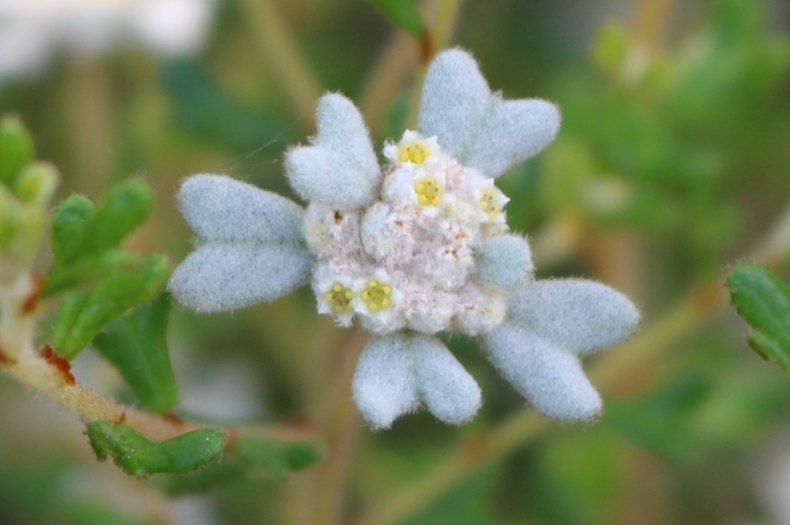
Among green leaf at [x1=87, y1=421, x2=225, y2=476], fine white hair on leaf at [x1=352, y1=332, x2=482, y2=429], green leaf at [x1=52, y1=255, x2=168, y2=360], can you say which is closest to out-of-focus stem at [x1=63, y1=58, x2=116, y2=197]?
green leaf at [x1=52, y1=255, x2=168, y2=360]

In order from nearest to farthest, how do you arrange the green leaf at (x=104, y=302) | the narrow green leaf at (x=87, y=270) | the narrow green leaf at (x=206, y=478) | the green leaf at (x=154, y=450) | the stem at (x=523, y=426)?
the narrow green leaf at (x=87, y=270) → the green leaf at (x=104, y=302) → the green leaf at (x=154, y=450) → the narrow green leaf at (x=206, y=478) → the stem at (x=523, y=426)

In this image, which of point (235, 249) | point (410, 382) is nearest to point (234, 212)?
point (235, 249)

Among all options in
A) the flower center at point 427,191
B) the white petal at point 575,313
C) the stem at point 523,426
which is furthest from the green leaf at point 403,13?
the stem at point 523,426

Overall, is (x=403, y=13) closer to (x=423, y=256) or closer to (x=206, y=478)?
(x=423, y=256)

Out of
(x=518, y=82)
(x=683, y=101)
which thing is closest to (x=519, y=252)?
(x=683, y=101)

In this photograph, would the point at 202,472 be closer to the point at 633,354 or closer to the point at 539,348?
the point at 539,348

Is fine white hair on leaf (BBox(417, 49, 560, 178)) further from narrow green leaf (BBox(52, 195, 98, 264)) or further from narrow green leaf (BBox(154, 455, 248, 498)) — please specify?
narrow green leaf (BBox(154, 455, 248, 498))

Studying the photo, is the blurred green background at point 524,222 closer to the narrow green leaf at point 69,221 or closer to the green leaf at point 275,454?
the green leaf at point 275,454
